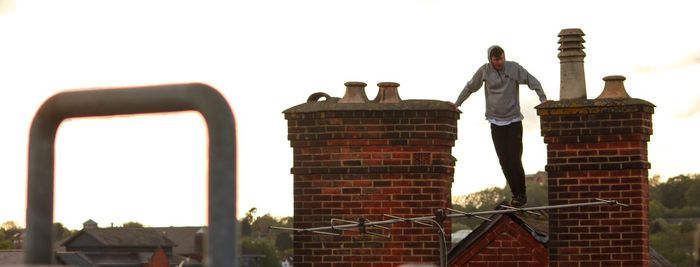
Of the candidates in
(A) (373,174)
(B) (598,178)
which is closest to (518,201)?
(B) (598,178)

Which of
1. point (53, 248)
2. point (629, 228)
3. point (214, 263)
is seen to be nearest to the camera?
point (214, 263)

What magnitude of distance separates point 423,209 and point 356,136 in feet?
2.71

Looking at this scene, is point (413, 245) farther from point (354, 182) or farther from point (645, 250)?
point (645, 250)

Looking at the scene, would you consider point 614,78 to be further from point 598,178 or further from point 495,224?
point 495,224

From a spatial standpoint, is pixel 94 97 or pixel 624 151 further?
pixel 624 151

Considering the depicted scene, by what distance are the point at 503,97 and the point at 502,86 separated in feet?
0.30

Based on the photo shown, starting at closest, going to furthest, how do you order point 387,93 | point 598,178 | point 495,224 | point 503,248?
point 598,178
point 387,93
point 503,248
point 495,224

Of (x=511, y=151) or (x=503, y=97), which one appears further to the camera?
(x=511, y=151)

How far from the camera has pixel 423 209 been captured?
1185 cm

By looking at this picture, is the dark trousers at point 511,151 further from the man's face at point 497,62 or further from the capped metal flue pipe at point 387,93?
the capped metal flue pipe at point 387,93

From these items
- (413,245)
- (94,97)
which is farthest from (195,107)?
(413,245)

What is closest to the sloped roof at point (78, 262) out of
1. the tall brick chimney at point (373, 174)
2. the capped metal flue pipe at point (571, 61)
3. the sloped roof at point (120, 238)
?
the sloped roof at point (120, 238)

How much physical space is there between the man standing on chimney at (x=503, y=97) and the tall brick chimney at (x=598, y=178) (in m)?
0.26

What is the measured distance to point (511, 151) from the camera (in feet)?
38.9
